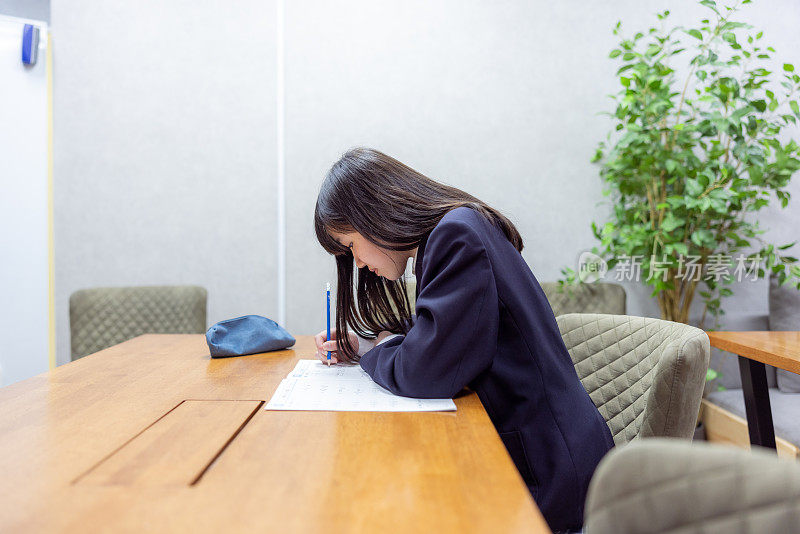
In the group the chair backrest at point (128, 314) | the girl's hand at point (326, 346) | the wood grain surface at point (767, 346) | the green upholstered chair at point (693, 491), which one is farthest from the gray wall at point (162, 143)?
the green upholstered chair at point (693, 491)


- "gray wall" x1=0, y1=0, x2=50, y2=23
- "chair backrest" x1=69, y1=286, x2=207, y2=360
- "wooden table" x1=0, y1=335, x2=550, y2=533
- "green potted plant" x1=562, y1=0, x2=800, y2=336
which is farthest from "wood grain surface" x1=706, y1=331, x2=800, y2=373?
"gray wall" x1=0, y1=0, x2=50, y2=23

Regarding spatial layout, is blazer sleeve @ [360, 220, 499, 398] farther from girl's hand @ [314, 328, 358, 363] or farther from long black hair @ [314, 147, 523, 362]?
girl's hand @ [314, 328, 358, 363]

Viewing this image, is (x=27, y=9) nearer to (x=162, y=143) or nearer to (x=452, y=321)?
(x=162, y=143)

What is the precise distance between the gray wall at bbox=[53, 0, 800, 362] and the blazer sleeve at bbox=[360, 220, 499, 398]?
1912 millimetres

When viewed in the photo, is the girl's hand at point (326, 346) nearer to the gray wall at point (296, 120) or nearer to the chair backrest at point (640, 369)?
the chair backrest at point (640, 369)

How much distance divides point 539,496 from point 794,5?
317cm

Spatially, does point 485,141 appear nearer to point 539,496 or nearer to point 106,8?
point 106,8

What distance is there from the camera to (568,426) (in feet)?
3.06

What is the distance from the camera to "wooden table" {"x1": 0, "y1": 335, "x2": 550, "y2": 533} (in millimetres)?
527

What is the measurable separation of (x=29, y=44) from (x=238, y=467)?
2886mm

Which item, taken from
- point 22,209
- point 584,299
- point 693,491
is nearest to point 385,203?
point 693,491

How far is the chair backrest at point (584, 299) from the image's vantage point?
2.65m

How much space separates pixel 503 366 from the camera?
0.97 m

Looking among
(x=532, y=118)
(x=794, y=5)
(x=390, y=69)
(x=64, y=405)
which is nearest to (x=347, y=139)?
(x=390, y=69)
